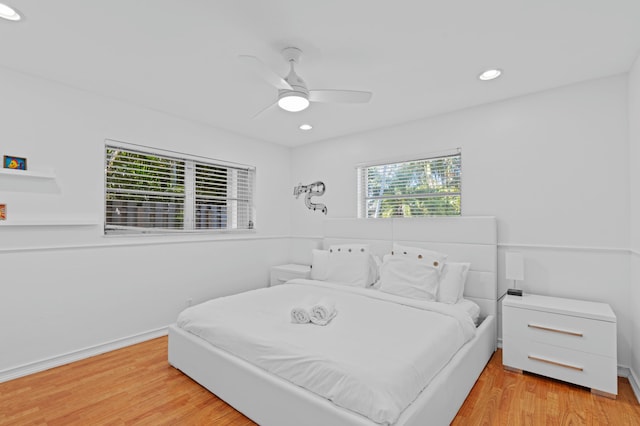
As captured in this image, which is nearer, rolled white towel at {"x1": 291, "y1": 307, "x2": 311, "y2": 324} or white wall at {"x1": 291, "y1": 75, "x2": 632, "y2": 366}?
rolled white towel at {"x1": 291, "y1": 307, "x2": 311, "y2": 324}

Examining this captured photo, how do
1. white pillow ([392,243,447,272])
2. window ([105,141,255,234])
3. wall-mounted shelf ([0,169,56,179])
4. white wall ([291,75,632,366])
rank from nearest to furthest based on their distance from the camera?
wall-mounted shelf ([0,169,56,179])
white wall ([291,75,632,366])
white pillow ([392,243,447,272])
window ([105,141,255,234])

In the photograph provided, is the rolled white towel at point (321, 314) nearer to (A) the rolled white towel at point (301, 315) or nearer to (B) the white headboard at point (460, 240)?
(A) the rolled white towel at point (301, 315)

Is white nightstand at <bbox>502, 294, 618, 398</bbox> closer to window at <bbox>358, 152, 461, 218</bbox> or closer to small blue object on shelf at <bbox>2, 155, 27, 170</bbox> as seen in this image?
window at <bbox>358, 152, 461, 218</bbox>

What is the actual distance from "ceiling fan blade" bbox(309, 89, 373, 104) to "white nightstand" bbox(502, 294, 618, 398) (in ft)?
6.88

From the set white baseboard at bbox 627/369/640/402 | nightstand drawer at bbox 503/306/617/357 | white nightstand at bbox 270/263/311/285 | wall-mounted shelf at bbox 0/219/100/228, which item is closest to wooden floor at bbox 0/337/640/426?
white baseboard at bbox 627/369/640/402

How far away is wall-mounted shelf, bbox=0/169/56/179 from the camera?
249cm

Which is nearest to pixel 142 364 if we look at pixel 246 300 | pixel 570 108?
pixel 246 300

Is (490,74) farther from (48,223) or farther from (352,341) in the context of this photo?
(48,223)

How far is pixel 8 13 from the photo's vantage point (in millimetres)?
1879

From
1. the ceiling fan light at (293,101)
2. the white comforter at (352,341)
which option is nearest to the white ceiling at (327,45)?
the ceiling fan light at (293,101)

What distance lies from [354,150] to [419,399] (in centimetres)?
327

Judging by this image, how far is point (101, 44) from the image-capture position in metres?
2.22

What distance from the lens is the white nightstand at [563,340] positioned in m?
2.29

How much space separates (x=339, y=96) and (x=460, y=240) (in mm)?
1984
